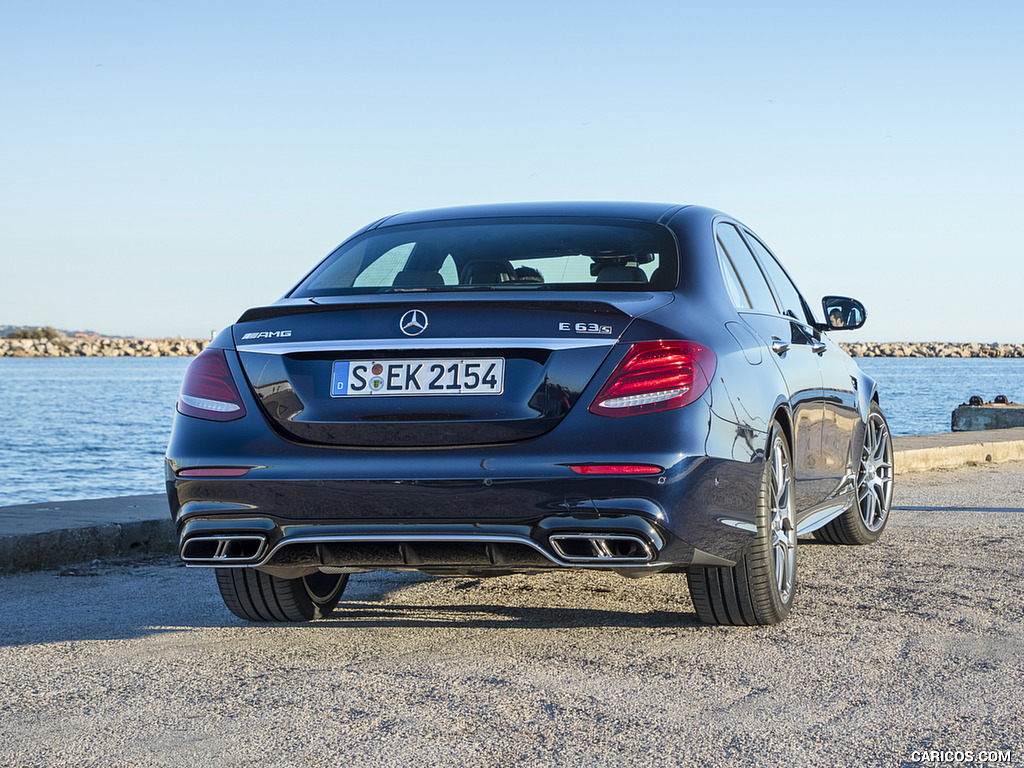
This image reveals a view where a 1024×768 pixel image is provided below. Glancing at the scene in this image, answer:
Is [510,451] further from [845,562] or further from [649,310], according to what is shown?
[845,562]

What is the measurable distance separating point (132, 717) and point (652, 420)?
6.01 feet

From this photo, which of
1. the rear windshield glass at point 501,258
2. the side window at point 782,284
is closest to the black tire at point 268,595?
the rear windshield glass at point 501,258

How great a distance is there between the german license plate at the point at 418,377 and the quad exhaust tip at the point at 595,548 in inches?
20.9

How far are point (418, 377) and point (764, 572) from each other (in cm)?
152

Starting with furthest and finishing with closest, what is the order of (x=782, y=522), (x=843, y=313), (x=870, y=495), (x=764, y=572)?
(x=870, y=495) → (x=843, y=313) → (x=782, y=522) → (x=764, y=572)

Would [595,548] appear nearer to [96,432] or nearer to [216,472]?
[216,472]

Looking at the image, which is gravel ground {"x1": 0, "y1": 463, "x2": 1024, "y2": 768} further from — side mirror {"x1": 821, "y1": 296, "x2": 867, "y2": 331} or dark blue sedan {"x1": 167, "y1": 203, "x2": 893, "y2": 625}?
Answer: side mirror {"x1": 821, "y1": 296, "x2": 867, "y2": 331}

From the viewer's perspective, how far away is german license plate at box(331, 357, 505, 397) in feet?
13.3

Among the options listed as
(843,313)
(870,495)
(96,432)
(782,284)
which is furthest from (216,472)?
(96,432)

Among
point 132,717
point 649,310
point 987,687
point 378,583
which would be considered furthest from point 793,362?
point 132,717

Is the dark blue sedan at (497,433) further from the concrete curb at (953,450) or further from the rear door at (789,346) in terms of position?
the concrete curb at (953,450)

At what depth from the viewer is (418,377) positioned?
410 centimetres

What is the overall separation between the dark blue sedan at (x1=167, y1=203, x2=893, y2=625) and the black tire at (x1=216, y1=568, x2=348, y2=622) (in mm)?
379

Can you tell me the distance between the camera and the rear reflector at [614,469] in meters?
3.95
